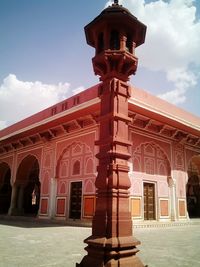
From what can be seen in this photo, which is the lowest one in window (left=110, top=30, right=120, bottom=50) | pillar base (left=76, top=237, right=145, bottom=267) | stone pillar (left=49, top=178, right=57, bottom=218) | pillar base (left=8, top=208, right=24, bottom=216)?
pillar base (left=8, top=208, right=24, bottom=216)

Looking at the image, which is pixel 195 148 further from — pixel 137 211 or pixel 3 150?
pixel 3 150

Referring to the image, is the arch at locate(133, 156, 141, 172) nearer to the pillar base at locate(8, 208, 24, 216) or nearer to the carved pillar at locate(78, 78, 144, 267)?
the carved pillar at locate(78, 78, 144, 267)

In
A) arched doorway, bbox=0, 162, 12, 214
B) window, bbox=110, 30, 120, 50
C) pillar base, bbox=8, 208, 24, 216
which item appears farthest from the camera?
arched doorway, bbox=0, 162, 12, 214

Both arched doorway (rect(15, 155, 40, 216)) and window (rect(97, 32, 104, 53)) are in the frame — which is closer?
window (rect(97, 32, 104, 53))

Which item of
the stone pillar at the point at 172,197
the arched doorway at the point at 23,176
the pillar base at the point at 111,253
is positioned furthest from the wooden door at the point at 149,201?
the pillar base at the point at 111,253

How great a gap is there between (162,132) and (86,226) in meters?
5.49

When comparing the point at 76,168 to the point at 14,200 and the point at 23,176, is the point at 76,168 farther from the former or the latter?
the point at 14,200

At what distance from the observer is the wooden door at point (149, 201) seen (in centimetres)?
1080

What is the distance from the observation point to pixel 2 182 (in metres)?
18.4

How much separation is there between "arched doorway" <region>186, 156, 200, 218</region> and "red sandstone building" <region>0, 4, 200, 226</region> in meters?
1.02

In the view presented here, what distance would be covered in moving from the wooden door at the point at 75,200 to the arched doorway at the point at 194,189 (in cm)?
700

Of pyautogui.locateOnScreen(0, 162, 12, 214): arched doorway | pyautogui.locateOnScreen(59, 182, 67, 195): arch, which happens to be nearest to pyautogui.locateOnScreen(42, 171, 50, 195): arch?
pyautogui.locateOnScreen(59, 182, 67, 195): arch

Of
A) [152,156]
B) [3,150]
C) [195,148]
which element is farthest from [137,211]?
[3,150]

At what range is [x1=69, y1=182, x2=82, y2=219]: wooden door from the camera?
35.6 feet
